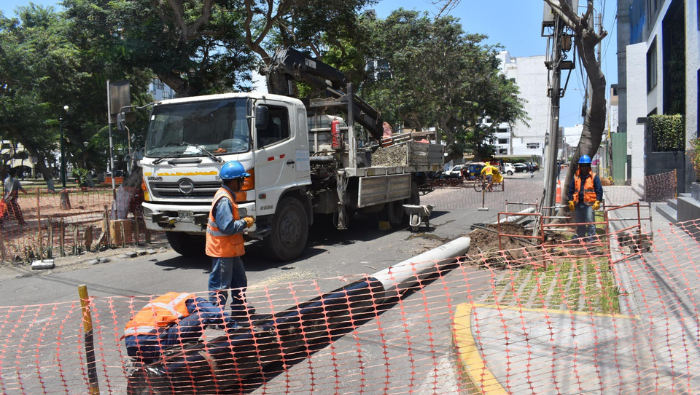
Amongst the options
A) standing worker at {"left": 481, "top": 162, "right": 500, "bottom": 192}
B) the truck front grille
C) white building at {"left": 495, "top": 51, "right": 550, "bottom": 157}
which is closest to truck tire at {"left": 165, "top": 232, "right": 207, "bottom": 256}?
the truck front grille

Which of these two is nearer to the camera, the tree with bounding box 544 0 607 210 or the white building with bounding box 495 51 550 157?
the tree with bounding box 544 0 607 210

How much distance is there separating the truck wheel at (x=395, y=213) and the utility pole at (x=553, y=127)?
11.4 ft

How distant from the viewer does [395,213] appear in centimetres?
1277

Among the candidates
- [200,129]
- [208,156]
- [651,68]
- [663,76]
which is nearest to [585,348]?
[208,156]

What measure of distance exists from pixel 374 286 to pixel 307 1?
13.2 metres

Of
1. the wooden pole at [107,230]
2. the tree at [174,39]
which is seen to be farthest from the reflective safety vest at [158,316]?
the tree at [174,39]

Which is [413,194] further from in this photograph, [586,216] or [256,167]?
[256,167]

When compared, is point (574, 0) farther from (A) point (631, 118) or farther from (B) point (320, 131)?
(A) point (631, 118)

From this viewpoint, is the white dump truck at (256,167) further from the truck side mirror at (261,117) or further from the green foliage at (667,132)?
the green foliage at (667,132)

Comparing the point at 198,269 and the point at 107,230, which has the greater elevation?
the point at 107,230

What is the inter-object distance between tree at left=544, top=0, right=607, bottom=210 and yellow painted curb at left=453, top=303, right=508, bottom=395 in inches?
251

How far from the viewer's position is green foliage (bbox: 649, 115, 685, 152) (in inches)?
649

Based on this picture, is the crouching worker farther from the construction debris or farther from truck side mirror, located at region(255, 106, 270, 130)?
the construction debris

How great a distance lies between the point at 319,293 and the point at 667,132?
1495 cm
